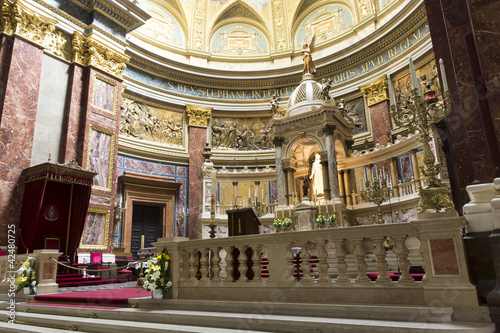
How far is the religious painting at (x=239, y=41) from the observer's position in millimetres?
22859

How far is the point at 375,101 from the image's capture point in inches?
690

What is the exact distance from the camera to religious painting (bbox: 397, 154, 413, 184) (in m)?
13.0

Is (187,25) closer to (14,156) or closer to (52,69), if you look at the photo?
(52,69)

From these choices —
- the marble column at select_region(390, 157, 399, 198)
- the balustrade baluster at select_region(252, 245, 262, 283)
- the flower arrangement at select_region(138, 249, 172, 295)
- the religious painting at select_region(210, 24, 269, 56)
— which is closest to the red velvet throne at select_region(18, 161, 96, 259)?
the flower arrangement at select_region(138, 249, 172, 295)

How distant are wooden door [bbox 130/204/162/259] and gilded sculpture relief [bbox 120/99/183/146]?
370cm

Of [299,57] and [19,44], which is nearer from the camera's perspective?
[19,44]

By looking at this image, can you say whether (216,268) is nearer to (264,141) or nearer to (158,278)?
(158,278)

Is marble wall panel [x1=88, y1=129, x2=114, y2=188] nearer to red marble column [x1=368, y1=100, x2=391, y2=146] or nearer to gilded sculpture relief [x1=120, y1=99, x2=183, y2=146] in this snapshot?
gilded sculpture relief [x1=120, y1=99, x2=183, y2=146]

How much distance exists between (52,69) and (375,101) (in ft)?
46.5

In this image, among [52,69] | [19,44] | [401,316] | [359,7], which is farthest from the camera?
[359,7]

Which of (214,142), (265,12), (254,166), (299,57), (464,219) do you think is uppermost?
(265,12)

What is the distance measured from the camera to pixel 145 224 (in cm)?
1781

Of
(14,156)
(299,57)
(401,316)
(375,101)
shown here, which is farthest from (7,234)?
(299,57)

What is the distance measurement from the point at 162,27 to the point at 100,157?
36.7 ft
